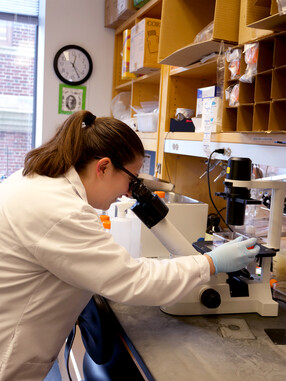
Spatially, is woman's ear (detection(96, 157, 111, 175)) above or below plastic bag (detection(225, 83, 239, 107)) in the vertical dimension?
below

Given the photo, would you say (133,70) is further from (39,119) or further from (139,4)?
(39,119)

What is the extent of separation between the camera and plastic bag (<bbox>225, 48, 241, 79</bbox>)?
1501mm

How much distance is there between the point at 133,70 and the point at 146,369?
206cm

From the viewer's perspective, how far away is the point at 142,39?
246 centimetres

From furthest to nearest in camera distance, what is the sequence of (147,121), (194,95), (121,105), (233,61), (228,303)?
(121,105)
(147,121)
(194,95)
(233,61)
(228,303)

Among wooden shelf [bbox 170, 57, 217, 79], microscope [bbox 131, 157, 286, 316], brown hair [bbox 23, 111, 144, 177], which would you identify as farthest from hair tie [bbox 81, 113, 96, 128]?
wooden shelf [bbox 170, 57, 217, 79]

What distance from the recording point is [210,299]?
4.03 feet

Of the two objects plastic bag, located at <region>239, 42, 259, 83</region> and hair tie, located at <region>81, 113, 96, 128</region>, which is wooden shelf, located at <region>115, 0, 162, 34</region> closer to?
plastic bag, located at <region>239, 42, 259, 83</region>

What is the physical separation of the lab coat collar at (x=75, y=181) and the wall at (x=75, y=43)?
2.27m

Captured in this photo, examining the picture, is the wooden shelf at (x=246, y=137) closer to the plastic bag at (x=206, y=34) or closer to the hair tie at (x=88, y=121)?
the plastic bag at (x=206, y=34)

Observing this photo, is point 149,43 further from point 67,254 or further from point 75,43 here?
point 67,254

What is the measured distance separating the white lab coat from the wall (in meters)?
2.30

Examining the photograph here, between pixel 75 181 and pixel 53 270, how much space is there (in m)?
0.25

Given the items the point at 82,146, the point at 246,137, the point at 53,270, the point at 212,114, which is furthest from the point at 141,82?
the point at 53,270
